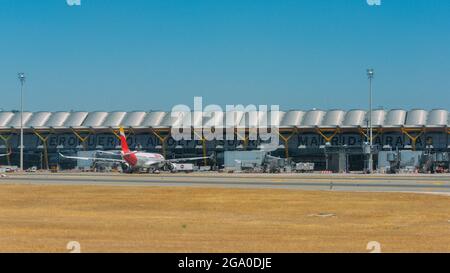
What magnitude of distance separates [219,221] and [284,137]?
453ft

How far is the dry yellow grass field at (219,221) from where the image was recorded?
2817 cm

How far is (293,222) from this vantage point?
39.3 m

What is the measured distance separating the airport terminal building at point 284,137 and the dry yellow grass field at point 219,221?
102 meters

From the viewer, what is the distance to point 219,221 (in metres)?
39.8

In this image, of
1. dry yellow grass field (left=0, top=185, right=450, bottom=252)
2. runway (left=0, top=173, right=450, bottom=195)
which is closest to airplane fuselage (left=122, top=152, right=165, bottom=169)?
runway (left=0, top=173, right=450, bottom=195)

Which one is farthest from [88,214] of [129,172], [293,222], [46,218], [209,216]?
[129,172]

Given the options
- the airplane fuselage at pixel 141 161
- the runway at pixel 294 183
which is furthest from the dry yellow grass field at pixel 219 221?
the airplane fuselage at pixel 141 161

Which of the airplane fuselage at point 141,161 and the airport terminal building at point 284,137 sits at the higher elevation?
the airport terminal building at point 284,137

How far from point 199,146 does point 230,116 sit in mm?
10233

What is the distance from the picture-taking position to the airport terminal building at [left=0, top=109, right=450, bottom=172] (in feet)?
547

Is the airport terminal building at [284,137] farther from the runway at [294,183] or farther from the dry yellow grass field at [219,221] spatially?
the dry yellow grass field at [219,221]

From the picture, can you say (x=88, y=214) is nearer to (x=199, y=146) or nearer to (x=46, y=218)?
(x=46, y=218)

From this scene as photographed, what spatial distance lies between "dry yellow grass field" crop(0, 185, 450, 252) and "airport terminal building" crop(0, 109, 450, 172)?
102 m

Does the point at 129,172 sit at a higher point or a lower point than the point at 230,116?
lower
